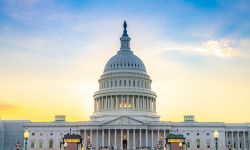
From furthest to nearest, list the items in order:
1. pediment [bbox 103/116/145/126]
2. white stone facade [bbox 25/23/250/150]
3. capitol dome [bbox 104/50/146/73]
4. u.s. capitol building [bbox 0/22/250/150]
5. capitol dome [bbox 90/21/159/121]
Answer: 1. capitol dome [bbox 104/50/146/73]
2. capitol dome [bbox 90/21/159/121]
3. white stone facade [bbox 25/23/250/150]
4. u.s. capitol building [bbox 0/22/250/150]
5. pediment [bbox 103/116/145/126]

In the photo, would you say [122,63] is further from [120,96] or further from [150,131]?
[150,131]

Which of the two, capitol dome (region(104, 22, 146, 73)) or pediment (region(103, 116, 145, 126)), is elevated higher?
capitol dome (region(104, 22, 146, 73))

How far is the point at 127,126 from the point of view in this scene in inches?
5463

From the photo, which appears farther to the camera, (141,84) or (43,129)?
(141,84)

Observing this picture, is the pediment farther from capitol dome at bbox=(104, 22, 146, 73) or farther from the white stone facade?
capitol dome at bbox=(104, 22, 146, 73)

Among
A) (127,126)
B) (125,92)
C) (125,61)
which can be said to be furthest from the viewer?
(125,61)

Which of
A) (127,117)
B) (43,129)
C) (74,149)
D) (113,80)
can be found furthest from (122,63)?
(74,149)

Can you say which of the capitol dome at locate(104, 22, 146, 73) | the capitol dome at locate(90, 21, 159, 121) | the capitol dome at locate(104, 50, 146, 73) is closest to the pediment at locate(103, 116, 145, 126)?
the capitol dome at locate(90, 21, 159, 121)

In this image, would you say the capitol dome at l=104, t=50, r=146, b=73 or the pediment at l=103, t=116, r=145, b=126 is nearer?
the pediment at l=103, t=116, r=145, b=126

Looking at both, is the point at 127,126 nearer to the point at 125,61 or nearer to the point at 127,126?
the point at 127,126

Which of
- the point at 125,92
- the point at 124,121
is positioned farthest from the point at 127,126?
the point at 125,92

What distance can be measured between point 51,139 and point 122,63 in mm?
39812

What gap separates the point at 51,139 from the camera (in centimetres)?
14512

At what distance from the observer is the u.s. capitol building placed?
14012 centimetres
